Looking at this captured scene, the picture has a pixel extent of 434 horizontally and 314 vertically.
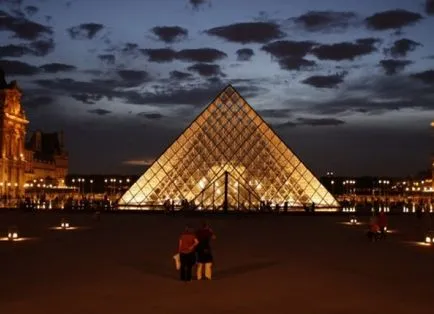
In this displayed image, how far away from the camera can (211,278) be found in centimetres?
1172

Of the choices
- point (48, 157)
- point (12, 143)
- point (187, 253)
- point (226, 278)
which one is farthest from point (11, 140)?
point (187, 253)

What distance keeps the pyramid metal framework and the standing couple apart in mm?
29985

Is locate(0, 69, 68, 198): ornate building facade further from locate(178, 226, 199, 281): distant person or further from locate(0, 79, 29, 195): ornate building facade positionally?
locate(178, 226, 199, 281): distant person

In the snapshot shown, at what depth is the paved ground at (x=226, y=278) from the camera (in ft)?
30.1

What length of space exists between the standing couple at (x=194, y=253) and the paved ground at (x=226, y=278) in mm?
287

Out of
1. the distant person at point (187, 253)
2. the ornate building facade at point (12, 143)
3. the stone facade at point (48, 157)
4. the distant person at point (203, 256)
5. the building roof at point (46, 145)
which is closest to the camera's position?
the distant person at point (187, 253)

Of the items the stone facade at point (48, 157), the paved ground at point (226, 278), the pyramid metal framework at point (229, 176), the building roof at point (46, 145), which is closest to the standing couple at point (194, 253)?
the paved ground at point (226, 278)

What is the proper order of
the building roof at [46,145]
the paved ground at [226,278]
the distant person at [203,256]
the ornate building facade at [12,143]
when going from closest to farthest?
1. the paved ground at [226,278]
2. the distant person at [203,256]
3. the ornate building facade at [12,143]
4. the building roof at [46,145]

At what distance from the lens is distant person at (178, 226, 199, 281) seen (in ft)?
36.8

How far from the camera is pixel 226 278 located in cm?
1173

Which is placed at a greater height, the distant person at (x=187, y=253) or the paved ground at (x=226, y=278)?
the distant person at (x=187, y=253)

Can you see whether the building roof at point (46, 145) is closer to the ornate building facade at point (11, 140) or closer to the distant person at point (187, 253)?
the ornate building facade at point (11, 140)

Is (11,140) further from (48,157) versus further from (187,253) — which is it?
(187,253)

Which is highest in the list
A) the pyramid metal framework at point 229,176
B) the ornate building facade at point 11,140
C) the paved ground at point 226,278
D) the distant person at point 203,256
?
the ornate building facade at point 11,140
